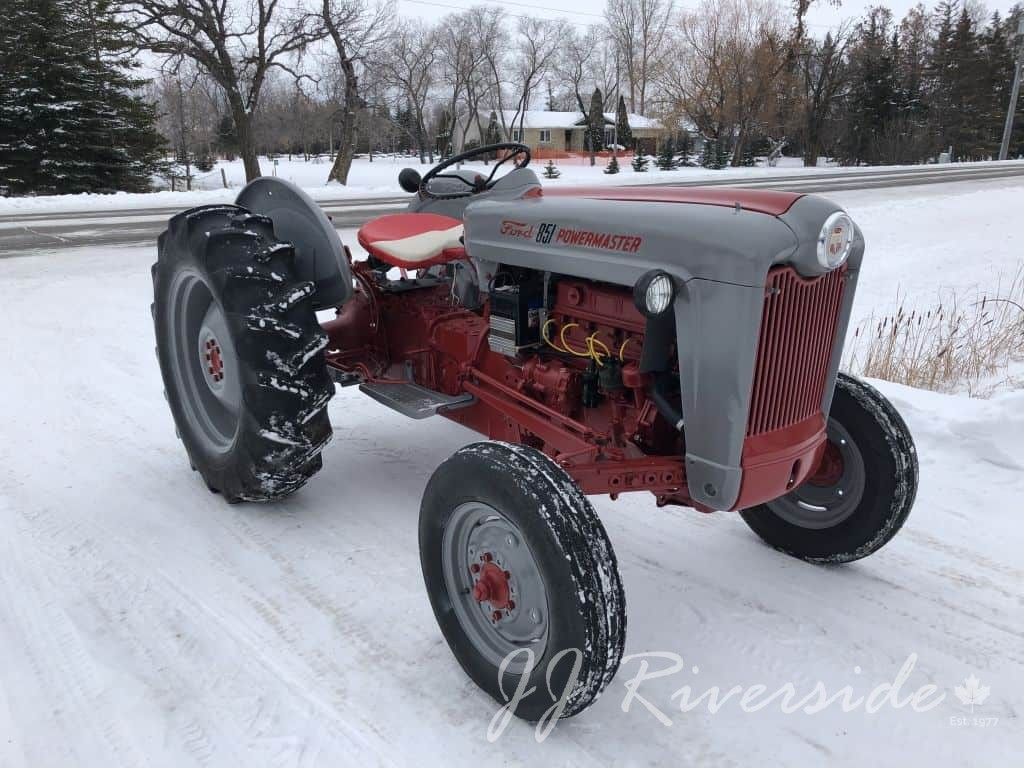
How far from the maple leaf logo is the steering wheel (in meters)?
2.50

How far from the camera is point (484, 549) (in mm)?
2314

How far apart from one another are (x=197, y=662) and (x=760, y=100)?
1758 inches

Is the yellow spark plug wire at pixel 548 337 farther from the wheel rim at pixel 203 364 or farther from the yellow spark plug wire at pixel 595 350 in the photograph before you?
the wheel rim at pixel 203 364

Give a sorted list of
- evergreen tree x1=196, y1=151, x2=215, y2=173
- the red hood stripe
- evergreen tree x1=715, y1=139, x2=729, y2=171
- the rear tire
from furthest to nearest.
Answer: evergreen tree x1=196, y1=151, x2=215, y2=173
evergreen tree x1=715, y1=139, x2=729, y2=171
the rear tire
the red hood stripe

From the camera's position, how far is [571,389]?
2.89m

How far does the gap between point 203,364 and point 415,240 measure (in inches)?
45.8

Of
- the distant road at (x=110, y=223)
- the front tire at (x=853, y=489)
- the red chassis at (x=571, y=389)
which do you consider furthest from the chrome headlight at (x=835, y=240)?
the distant road at (x=110, y=223)

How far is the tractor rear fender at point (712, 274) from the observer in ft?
7.20

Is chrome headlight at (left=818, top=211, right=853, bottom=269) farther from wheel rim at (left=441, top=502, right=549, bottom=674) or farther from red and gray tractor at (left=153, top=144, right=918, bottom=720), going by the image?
wheel rim at (left=441, top=502, right=549, bottom=674)

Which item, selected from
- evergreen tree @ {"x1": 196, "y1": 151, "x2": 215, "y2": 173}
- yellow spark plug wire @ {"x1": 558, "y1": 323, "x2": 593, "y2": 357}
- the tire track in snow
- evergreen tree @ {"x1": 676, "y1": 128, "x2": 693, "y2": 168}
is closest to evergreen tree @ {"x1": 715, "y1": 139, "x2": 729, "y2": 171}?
evergreen tree @ {"x1": 676, "y1": 128, "x2": 693, "y2": 168}

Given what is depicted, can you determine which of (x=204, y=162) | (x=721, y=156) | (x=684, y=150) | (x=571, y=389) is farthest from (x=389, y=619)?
(x=204, y=162)

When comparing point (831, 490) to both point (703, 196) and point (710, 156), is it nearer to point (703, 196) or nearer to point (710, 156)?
point (703, 196)

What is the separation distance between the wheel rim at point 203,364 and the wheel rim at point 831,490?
7.88 feet

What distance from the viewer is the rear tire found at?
9.93ft
